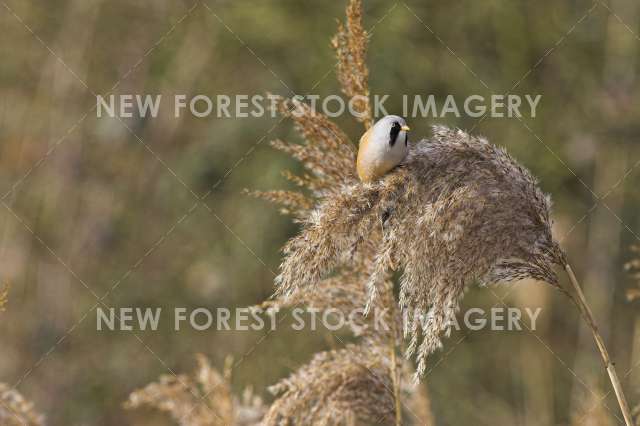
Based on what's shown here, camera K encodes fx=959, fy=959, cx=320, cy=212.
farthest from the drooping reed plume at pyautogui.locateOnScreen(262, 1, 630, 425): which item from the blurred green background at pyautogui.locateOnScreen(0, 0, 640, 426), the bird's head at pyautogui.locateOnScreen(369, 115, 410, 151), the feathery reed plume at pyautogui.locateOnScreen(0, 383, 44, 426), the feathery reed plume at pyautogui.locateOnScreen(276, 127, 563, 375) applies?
the blurred green background at pyautogui.locateOnScreen(0, 0, 640, 426)

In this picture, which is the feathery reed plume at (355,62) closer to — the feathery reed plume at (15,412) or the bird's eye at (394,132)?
the bird's eye at (394,132)

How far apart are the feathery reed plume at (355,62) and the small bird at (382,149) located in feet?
0.19

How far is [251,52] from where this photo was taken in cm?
748

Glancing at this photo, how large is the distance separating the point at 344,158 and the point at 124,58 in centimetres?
628

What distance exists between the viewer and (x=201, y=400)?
3.14 meters

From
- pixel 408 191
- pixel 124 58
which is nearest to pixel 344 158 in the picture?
pixel 408 191

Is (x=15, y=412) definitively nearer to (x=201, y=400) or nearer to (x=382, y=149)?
(x=201, y=400)

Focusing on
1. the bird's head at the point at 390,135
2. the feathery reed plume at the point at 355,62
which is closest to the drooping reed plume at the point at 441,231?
the bird's head at the point at 390,135

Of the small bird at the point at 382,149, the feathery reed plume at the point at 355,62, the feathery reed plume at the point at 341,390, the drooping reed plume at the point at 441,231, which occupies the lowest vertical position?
the feathery reed plume at the point at 341,390

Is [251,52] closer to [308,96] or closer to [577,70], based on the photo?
[308,96]

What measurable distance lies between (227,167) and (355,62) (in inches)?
190

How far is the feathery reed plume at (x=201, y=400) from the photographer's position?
3.04 m

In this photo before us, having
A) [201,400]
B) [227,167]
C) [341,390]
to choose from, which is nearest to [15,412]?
[201,400]

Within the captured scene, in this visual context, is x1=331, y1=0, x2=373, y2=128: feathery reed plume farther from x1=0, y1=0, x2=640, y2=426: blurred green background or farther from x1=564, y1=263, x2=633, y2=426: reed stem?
x1=0, y1=0, x2=640, y2=426: blurred green background
